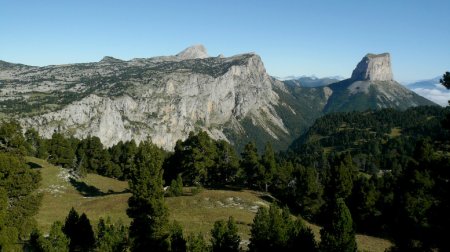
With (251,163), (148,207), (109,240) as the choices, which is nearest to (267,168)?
(251,163)

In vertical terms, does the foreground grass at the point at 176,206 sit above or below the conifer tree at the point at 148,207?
below

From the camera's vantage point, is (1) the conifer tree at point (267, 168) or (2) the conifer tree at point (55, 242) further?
(1) the conifer tree at point (267, 168)

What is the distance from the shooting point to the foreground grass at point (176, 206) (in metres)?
56.8

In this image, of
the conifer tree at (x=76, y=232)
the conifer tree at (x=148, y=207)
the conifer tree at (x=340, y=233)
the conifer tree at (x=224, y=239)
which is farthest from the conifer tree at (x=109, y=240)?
the conifer tree at (x=340, y=233)

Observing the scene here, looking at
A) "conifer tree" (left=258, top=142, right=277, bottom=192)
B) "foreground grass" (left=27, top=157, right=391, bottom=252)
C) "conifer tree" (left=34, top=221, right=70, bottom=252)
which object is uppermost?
"conifer tree" (left=34, top=221, right=70, bottom=252)

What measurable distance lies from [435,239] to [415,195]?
36.1 m

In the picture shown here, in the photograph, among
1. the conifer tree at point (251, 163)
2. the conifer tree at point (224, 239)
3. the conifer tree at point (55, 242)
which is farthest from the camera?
the conifer tree at point (251, 163)

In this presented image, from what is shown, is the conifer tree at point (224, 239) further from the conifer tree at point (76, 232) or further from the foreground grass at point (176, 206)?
the conifer tree at point (76, 232)

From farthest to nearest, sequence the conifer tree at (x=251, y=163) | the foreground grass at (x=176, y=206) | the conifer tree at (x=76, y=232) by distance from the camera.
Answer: the conifer tree at (x=251, y=163) < the foreground grass at (x=176, y=206) < the conifer tree at (x=76, y=232)

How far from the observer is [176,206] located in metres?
68.8

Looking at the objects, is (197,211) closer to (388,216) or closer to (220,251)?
(220,251)

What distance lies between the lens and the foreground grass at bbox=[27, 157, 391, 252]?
56.8m

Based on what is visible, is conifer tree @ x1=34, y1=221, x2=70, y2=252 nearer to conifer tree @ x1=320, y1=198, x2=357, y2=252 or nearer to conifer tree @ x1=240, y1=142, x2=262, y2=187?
conifer tree @ x1=320, y1=198, x2=357, y2=252

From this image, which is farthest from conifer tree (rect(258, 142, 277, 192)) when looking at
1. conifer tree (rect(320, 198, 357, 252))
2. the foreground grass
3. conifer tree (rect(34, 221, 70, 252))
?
conifer tree (rect(34, 221, 70, 252))
